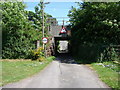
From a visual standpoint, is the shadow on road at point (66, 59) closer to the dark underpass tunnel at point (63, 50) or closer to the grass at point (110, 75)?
the grass at point (110, 75)

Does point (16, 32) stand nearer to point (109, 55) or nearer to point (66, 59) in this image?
point (66, 59)

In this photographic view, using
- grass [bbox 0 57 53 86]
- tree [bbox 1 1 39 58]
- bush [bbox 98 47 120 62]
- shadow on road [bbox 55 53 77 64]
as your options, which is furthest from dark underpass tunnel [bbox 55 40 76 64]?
grass [bbox 0 57 53 86]

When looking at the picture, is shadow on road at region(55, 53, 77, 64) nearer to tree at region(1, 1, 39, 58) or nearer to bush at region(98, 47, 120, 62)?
bush at region(98, 47, 120, 62)

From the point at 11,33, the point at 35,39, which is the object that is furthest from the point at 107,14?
the point at 11,33

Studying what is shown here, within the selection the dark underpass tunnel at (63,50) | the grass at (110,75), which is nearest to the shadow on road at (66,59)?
the grass at (110,75)

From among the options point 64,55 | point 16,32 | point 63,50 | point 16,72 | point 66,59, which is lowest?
point 63,50

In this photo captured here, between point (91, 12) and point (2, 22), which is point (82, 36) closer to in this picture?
point (91, 12)

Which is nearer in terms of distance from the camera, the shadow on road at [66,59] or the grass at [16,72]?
the grass at [16,72]

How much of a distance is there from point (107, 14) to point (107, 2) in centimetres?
112

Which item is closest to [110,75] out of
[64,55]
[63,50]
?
[64,55]

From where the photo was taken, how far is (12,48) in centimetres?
1850

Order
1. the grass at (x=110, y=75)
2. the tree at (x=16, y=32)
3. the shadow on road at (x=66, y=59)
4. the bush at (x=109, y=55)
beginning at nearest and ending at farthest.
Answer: the grass at (x=110, y=75)
the bush at (x=109, y=55)
the tree at (x=16, y=32)
the shadow on road at (x=66, y=59)

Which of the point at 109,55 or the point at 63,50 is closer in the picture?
the point at 109,55

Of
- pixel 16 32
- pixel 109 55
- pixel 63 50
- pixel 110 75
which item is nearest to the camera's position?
pixel 110 75
